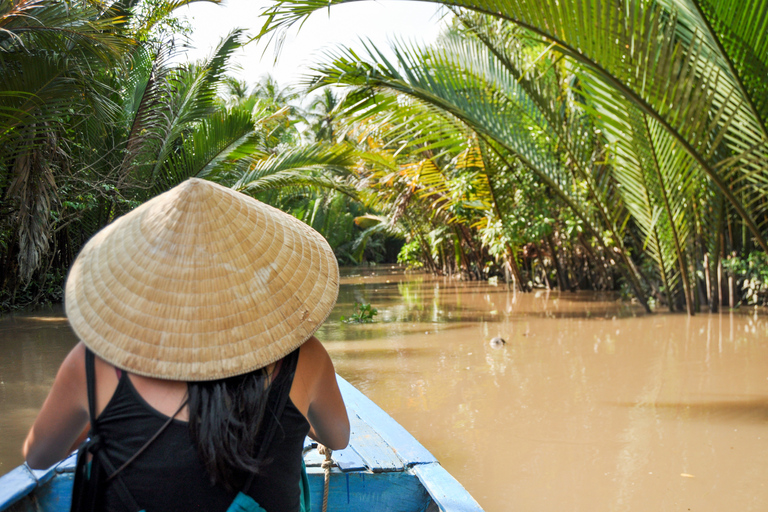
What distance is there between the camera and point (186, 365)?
1.09m

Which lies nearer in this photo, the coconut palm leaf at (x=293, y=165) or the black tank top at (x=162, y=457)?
the black tank top at (x=162, y=457)

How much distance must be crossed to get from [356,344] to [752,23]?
4.52 meters

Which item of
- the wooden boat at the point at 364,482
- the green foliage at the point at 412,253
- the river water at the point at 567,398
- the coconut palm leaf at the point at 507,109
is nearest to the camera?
the wooden boat at the point at 364,482

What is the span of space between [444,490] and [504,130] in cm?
550

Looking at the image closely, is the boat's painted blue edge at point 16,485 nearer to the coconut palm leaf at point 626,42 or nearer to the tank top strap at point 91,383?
the tank top strap at point 91,383

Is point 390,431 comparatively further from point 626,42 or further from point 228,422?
point 626,42

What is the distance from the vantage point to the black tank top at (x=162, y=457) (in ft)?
3.60

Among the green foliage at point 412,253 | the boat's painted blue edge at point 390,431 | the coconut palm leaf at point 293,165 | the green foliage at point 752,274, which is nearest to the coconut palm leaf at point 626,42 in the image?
the boat's painted blue edge at point 390,431

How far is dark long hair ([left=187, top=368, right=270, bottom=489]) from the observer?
107cm

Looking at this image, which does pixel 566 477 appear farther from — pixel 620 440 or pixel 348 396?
pixel 348 396

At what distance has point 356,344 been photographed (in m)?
6.58

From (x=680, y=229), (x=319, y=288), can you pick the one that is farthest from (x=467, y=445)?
(x=680, y=229)

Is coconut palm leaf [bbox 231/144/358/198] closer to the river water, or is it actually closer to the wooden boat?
the river water

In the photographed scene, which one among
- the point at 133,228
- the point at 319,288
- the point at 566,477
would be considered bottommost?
the point at 566,477
